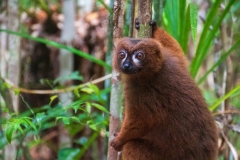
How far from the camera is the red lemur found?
3.44 metres

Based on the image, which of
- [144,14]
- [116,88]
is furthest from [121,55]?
[144,14]

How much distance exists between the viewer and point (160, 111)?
11.3 feet

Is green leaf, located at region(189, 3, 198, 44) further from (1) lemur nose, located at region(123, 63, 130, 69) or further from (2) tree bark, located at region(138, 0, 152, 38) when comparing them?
(1) lemur nose, located at region(123, 63, 130, 69)

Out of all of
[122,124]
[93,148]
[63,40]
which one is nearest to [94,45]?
[63,40]

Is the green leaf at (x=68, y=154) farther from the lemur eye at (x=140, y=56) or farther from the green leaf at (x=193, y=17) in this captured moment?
the green leaf at (x=193, y=17)

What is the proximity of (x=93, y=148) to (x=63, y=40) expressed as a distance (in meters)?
1.46

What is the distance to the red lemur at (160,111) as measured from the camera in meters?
3.44

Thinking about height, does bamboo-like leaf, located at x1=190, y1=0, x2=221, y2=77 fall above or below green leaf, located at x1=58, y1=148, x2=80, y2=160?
above

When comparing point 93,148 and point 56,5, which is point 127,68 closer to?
point 93,148

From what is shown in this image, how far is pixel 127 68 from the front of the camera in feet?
11.0

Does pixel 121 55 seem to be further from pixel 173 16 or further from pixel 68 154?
pixel 68 154

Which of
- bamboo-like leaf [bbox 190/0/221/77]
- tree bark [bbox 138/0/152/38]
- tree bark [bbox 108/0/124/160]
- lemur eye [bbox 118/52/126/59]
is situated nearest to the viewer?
tree bark [bbox 138/0/152/38]

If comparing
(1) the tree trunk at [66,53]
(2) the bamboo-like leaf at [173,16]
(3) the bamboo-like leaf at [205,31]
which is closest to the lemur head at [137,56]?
(3) the bamboo-like leaf at [205,31]

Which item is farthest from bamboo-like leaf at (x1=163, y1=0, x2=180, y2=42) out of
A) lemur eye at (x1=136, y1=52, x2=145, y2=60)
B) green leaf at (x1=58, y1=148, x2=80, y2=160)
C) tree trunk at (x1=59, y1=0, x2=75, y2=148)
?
tree trunk at (x1=59, y1=0, x2=75, y2=148)
